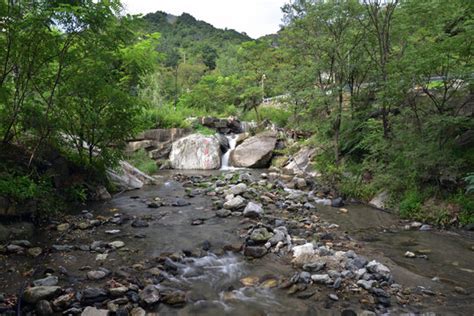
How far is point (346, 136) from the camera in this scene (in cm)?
1173

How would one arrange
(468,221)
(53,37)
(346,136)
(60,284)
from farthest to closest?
1. (346,136)
2. (468,221)
3. (53,37)
4. (60,284)

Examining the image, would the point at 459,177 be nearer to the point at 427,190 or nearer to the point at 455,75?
the point at 427,190

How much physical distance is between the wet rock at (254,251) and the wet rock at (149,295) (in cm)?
189

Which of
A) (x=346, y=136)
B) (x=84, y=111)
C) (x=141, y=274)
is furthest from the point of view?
(x=346, y=136)

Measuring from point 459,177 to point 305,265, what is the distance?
496 centimetres

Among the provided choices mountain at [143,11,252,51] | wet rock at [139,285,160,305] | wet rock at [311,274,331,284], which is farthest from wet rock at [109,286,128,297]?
mountain at [143,11,252,51]

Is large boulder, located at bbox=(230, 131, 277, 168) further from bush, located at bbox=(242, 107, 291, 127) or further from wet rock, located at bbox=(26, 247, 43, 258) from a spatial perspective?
wet rock, located at bbox=(26, 247, 43, 258)

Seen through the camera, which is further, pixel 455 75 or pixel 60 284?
pixel 455 75

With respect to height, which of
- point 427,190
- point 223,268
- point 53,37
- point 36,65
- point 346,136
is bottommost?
point 223,268

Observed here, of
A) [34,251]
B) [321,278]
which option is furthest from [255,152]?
[34,251]

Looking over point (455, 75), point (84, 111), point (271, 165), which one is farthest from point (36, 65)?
point (271, 165)

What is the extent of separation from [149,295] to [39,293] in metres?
1.31

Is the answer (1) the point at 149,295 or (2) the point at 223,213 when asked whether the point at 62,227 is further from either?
(2) the point at 223,213

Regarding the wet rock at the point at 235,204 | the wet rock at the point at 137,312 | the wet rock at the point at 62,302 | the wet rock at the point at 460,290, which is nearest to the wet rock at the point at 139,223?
the wet rock at the point at 235,204
